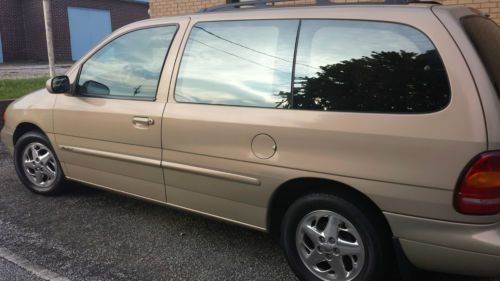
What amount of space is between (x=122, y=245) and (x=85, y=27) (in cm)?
2223

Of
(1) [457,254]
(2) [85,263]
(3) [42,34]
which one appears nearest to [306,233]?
(1) [457,254]

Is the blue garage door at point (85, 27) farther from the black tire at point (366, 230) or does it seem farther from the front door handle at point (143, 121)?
the black tire at point (366, 230)

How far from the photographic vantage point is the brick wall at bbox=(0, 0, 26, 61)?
22312 millimetres

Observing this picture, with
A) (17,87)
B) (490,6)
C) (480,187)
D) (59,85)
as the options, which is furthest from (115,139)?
(17,87)

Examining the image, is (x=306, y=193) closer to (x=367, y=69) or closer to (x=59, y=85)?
(x=367, y=69)

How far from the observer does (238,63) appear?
127 inches

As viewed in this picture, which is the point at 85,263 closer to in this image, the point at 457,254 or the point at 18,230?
the point at 18,230

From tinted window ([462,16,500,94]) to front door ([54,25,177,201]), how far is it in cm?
202

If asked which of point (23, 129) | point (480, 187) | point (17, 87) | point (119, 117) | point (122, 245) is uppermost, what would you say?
point (480, 187)

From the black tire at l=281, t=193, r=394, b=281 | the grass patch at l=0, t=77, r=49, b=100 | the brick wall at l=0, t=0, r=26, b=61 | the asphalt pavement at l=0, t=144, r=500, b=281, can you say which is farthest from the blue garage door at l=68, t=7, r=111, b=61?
the black tire at l=281, t=193, r=394, b=281

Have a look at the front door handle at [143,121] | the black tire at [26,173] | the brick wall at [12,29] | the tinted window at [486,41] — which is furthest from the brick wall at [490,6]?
the brick wall at [12,29]

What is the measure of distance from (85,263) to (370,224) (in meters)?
1.94

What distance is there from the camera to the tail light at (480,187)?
2301 mm

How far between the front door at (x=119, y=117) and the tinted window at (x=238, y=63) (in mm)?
279
